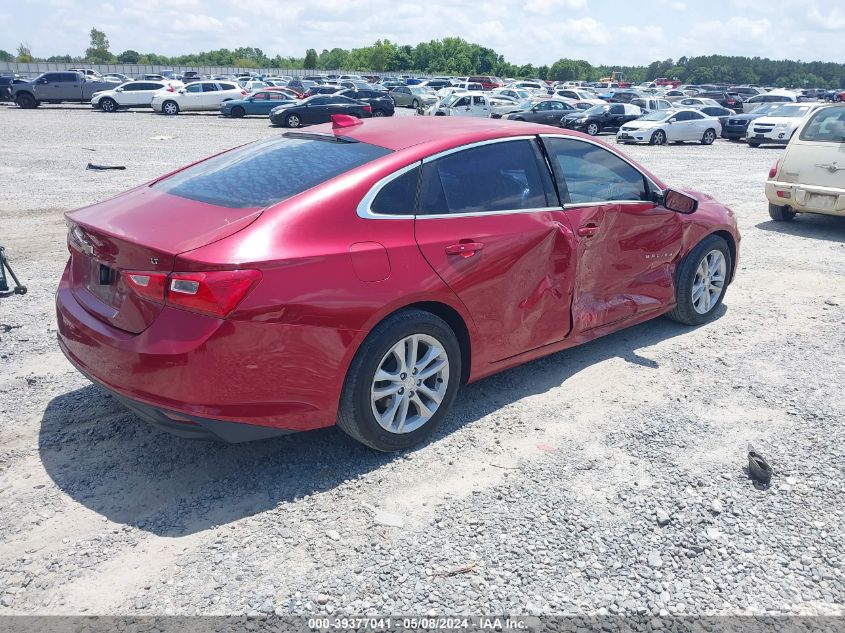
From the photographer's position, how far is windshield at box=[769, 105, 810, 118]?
2550 cm

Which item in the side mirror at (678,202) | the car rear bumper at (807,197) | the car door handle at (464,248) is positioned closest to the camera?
the car door handle at (464,248)

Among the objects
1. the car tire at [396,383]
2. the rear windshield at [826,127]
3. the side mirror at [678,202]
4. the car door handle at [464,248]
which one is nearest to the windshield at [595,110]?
the rear windshield at [826,127]

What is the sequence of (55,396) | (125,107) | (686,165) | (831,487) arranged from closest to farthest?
(831,487), (55,396), (686,165), (125,107)

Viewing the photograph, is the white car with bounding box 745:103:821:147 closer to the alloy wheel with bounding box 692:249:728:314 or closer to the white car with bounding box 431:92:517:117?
the white car with bounding box 431:92:517:117

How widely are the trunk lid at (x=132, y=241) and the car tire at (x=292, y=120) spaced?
25.9 meters

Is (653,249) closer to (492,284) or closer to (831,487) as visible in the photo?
(492,284)

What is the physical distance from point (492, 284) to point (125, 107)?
35.4 meters

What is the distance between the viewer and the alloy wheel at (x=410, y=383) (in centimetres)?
373

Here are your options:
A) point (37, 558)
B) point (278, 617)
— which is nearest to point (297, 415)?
point (278, 617)

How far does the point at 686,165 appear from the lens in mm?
18188

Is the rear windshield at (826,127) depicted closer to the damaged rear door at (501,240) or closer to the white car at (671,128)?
the damaged rear door at (501,240)

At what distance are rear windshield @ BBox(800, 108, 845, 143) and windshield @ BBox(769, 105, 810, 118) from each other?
17299mm

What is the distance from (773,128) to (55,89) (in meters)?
32.9

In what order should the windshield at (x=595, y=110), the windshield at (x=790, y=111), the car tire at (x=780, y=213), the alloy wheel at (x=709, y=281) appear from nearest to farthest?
the alloy wheel at (x=709, y=281) → the car tire at (x=780, y=213) → the windshield at (x=790, y=111) → the windshield at (x=595, y=110)
